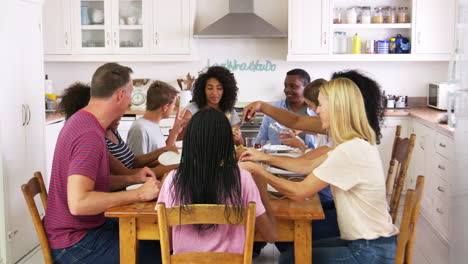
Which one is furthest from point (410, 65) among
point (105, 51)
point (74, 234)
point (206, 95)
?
point (74, 234)

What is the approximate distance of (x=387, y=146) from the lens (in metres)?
5.50

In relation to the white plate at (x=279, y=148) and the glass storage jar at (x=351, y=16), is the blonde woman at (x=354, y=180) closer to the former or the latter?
the white plate at (x=279, y=148)

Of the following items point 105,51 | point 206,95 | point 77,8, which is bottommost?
point 206,95

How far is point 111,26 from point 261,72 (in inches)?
61.8

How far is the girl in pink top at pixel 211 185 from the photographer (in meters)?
2.09

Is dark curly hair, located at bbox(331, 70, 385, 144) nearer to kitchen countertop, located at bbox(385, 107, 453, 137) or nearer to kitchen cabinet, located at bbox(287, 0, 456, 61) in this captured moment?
kitchen countertop, located at bbox(385, 107, 453, 137)

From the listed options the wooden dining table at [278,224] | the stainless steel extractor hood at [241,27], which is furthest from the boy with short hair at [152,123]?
the stainless steel extractor hood at [241,27]

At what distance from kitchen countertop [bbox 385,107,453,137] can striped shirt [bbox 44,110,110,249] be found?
8.71 ft

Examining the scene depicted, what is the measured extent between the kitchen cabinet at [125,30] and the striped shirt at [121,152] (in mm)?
2643

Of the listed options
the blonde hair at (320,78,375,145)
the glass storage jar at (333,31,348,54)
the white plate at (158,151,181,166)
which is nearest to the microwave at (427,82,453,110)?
the glass storage jar at (333,31,348,54)

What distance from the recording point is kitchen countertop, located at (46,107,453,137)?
14.4 feet

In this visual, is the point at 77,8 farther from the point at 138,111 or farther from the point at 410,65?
the point at 410,65

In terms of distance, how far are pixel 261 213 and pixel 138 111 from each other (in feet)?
12.0

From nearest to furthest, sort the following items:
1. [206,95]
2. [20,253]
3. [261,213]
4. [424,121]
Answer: [261,213] < [20,253] < [206,95] < [424,121]
